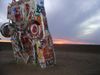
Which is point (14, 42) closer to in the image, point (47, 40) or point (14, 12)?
point (14, 12)

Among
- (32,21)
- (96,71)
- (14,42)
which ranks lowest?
(96,71)

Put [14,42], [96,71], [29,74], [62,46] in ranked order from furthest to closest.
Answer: [62,46] < [14,42] < [96,71] < [29,74]

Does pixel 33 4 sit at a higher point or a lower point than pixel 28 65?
higher

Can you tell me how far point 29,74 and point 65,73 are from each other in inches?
52.1

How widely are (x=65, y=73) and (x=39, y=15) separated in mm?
2560

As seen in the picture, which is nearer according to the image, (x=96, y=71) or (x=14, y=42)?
(x=96, y=71)

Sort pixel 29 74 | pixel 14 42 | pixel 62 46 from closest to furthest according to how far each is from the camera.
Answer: pixel 29 74 < pixel 14 42 < pixel 62 46

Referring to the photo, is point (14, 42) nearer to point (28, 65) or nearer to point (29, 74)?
point (28, 65)

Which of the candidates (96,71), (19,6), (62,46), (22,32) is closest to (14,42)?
(22,32)

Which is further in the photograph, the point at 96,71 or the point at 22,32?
the point at 22,32

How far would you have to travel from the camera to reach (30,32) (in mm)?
11875

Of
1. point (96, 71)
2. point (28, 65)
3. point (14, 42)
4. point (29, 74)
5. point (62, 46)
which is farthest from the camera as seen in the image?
point (62, 46)

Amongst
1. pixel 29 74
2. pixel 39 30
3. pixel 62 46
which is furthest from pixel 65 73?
pixel 62 46

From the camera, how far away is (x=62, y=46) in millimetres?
24062
